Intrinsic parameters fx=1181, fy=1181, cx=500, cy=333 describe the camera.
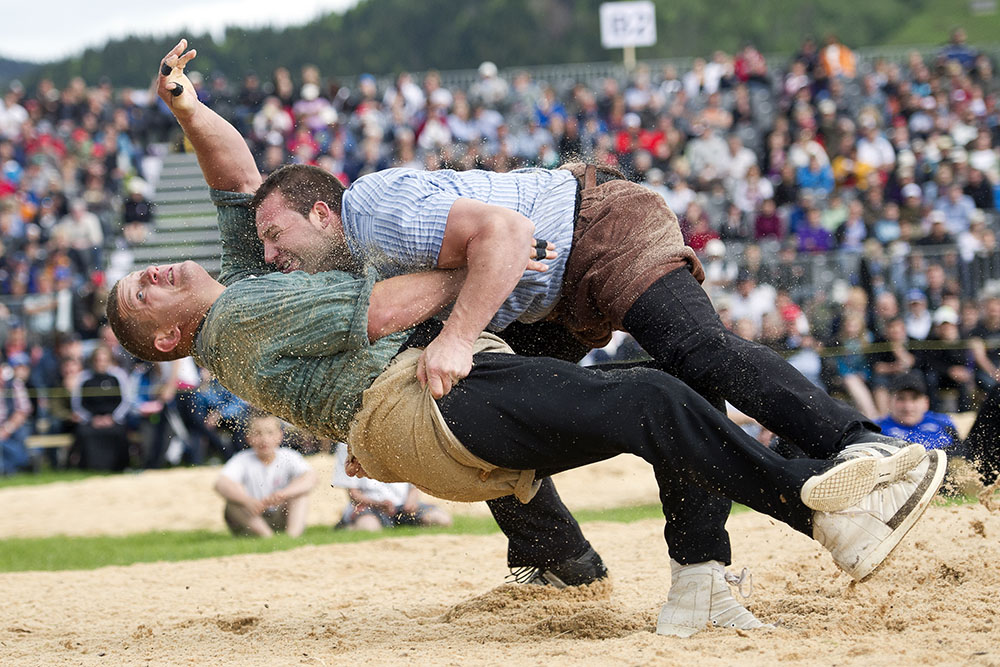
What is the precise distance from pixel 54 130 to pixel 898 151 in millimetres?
11833

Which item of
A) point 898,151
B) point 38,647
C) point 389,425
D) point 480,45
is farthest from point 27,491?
point 480,45

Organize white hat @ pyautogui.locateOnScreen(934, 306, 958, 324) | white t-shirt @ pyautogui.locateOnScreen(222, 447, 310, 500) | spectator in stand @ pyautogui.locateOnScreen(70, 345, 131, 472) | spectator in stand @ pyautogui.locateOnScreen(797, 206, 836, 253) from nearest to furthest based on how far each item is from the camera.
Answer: white t-shirt @ pyautogui.locateOnScreen(222, 447, 310, 500) < white hat @ pyautogui.locateOnScreen(934, 306, 958, 324) < spectator in stand @ pyautogui.locateOnScreen(70, 345, 131, 472) < spectator in stand @ pyautogui.locateOnScreen(797, 206, 836, 253)

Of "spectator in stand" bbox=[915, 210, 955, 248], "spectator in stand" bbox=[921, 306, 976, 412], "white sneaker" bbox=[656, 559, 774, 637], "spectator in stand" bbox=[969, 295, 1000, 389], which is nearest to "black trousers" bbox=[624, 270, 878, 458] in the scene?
"white sneaker" bbox=[656, 559, 774, 637]

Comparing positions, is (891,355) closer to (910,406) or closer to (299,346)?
(910,406)

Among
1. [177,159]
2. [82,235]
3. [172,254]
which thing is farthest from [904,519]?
[177,159]

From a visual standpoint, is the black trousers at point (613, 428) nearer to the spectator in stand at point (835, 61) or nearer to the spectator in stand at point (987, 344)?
the spectator in stand at point (987, 344)

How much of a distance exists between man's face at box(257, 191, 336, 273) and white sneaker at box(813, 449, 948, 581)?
5.99ft

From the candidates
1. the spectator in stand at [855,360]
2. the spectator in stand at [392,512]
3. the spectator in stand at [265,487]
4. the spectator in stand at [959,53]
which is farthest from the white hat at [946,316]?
the spectator in stand at [959,53]

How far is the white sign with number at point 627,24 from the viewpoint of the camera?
62.6ft

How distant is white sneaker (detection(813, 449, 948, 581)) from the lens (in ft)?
11.5

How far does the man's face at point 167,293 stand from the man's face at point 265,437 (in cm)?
442

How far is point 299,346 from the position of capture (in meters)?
3.65

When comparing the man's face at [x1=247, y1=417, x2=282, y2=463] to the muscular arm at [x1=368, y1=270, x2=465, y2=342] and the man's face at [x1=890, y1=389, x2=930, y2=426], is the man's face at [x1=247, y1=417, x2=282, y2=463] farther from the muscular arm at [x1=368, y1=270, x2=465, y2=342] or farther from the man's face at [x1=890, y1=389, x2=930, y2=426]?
the muscular arm at [x1=368, y1=270, x2=465, y2=342]

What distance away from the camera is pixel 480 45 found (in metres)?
45.1
